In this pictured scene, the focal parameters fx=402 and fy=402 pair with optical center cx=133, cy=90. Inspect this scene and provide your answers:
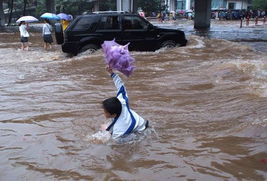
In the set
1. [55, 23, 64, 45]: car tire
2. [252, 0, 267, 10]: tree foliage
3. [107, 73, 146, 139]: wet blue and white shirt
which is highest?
[252, 0, 267, 10]: tree foliage

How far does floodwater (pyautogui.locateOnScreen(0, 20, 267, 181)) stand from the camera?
4527mm

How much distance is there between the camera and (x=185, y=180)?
13.8 feet

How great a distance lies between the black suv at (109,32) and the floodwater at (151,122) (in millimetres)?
2245

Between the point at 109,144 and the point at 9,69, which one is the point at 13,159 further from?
the point at 9,69

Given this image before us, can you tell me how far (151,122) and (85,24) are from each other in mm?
8286

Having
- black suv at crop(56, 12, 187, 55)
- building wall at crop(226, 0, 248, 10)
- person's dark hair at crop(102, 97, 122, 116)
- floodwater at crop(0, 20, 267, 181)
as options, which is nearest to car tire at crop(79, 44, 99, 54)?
black suv at crop(56, 12, 187, 55)

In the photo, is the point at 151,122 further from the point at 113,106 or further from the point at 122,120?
the point at 113,106

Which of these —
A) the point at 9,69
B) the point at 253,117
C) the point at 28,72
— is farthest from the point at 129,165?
the point at 9,69

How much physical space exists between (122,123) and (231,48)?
11644 millimetres

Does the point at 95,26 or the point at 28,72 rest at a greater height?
the point at 95,26

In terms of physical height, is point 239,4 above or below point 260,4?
above

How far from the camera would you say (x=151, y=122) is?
627cm

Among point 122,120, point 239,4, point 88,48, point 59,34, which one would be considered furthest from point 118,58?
point 239,4

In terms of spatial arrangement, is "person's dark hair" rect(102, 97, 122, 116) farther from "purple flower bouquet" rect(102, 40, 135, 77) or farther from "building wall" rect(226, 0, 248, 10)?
"building wall" rect(226, 0, 248, 10)
